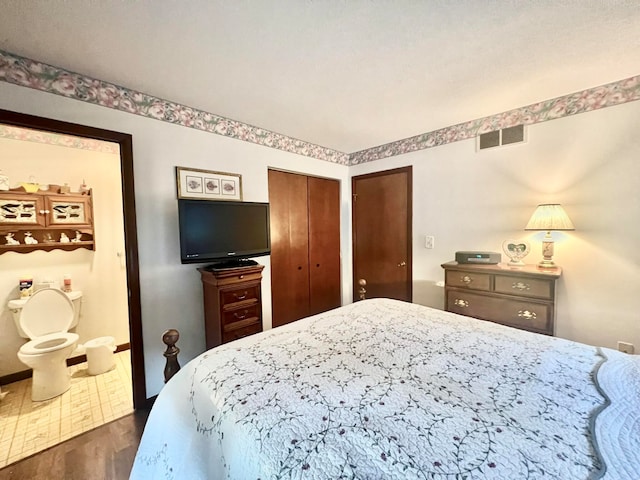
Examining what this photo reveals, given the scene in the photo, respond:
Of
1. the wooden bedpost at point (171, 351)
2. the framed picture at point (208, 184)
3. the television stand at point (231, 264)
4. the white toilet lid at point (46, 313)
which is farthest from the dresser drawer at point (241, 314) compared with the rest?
the white toilet lid at point (46, 313)

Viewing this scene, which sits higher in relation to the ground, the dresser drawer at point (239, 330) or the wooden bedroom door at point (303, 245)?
the wooden bedroom door at point (303, 245)

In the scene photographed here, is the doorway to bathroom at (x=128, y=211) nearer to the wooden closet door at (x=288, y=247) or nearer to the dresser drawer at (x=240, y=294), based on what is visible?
the dresser drawer at (x=240, y=294)

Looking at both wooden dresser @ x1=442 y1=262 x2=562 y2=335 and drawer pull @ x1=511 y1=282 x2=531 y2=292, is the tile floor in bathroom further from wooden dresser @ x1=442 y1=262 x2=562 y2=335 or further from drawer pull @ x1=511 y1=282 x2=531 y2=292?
drawer pull @ x1=511 y1=282 x2=531 y2=292

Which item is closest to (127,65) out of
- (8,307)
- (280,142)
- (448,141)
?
(280,142)

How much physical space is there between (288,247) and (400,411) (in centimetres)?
244

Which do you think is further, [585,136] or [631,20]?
[585,136]

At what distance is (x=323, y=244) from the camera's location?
3.52m

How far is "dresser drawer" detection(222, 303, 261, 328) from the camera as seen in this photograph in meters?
2.18

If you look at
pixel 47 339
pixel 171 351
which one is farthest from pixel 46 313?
pixel 171 351

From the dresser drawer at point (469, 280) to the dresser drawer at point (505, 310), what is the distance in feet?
0.23

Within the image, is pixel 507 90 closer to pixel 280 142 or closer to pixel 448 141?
pixel 448 141

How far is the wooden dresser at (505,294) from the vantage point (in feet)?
6.40

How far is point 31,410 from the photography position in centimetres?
210

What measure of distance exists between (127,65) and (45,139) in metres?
1.90
